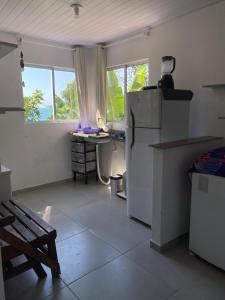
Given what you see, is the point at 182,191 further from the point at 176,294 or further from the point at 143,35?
the point at 143,35

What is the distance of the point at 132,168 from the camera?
2758 mm

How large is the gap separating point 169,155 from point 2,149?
264 cm

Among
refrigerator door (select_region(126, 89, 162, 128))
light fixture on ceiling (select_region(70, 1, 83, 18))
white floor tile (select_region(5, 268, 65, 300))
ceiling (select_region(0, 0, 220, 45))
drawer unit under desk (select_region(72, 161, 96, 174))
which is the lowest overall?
white floor tile (select_region(5, 268, 65, 300))

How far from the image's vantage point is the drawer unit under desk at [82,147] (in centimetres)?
405

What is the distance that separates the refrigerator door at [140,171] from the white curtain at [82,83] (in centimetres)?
173

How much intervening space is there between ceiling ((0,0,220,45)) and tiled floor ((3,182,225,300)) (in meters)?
2.48

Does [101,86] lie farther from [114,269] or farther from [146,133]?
[114,269]

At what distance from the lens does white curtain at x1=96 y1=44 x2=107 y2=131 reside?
4.02 m

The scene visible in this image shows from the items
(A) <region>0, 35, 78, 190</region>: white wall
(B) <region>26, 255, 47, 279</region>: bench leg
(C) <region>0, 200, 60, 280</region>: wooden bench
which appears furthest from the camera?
(A) <region>0, 35, 78, 190</region>: white wall

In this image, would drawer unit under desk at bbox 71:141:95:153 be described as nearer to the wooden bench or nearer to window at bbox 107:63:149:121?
window at bbox 107:63:149:121

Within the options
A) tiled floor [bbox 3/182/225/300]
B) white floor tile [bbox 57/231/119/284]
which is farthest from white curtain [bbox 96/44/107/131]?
white floor tile [bbox 57/231/119/284]

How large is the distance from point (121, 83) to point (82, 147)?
1.32 metres

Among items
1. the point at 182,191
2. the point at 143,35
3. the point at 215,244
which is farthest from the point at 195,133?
the point at 143,35

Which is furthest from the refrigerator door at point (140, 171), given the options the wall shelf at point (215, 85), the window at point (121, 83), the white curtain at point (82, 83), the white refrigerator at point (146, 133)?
the white curtain at point (82, 83)
